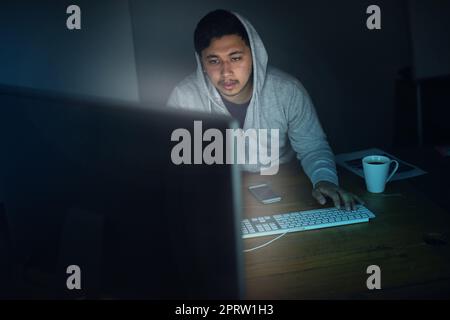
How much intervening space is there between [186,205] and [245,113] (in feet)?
4.39

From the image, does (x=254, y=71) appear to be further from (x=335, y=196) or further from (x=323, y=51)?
(x=323, y=51)

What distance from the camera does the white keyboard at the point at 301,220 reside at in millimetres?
1305

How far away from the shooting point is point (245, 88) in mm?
2043

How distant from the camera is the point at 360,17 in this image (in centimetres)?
287

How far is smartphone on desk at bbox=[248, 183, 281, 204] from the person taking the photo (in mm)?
1495

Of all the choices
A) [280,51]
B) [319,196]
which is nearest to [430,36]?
[280,51]

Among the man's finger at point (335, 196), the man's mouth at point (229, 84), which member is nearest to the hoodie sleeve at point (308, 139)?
the man's finger at point (335, 196)

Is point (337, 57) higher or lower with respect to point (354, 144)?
higher

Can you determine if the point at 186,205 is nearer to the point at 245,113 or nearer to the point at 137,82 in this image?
the point at 245,113

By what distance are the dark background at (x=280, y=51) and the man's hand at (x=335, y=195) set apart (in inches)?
46.3

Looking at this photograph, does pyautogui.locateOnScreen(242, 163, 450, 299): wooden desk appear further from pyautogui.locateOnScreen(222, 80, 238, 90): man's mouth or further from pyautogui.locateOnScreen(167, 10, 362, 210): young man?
pyautogui.locateOnScreen(222, 80, 238, 90): man's mouth

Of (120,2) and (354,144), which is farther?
(354,144)

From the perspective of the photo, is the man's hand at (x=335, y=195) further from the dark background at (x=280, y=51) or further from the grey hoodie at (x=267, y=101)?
the dark background at (x=280, y=51)
